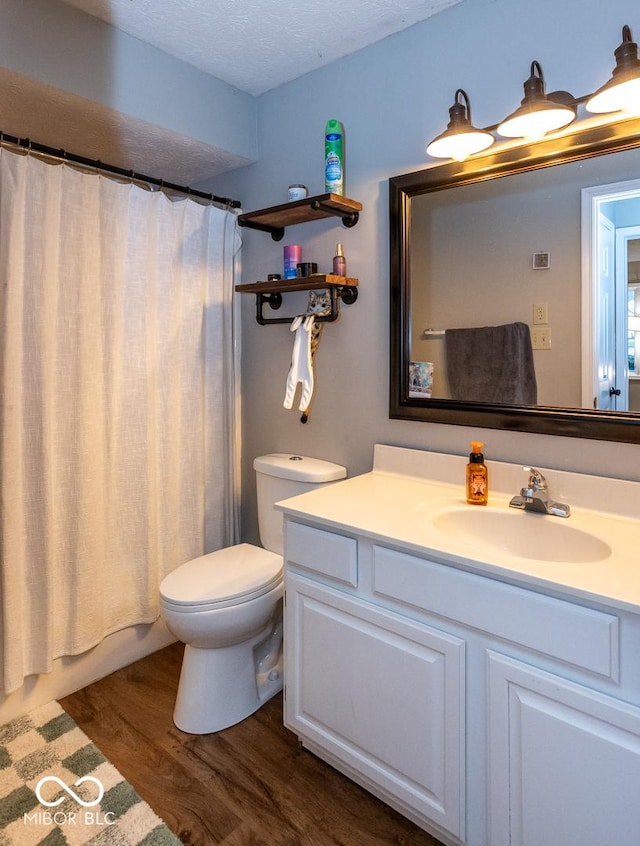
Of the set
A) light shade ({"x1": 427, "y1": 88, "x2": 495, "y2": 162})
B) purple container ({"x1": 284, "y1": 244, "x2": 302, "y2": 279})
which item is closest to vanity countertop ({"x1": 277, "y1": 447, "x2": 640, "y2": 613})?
purple container ({"x1": 284, "y1": 244, "x2": 302, "y2": 279})

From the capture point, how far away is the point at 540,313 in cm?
143

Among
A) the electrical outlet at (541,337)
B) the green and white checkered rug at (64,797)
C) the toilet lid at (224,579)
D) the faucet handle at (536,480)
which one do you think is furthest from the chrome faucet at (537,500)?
the green and white checkered rug at (64,797)

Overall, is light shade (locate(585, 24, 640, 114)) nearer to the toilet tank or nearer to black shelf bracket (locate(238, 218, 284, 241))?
black shelf bracket (locate(238, 218, 284, 241))

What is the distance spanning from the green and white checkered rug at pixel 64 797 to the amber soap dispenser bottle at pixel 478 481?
1.19 meters

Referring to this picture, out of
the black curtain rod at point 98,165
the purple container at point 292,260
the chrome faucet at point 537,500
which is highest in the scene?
the black curtain rod at point 98,165

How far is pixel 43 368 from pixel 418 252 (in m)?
1.30

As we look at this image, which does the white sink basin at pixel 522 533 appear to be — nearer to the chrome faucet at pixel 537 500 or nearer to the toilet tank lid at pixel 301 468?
the chrome faucet at pixel 537 500

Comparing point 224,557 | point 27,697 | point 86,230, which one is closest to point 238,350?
point 86,230

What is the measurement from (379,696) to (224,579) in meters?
0.64

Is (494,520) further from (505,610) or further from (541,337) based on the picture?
(541,337)

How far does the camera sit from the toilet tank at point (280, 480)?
184cm

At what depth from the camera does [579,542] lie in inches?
49.4

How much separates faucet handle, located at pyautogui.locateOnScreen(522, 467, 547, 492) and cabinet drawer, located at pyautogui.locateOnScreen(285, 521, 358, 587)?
52 cm

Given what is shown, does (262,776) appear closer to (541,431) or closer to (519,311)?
(541,431)
